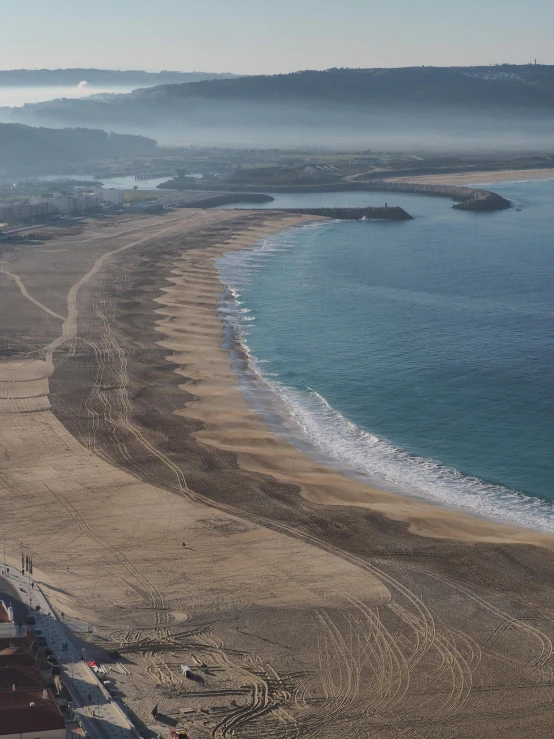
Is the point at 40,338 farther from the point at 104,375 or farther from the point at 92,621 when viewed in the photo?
the point at 92,621

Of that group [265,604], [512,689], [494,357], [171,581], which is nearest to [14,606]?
[171,581]

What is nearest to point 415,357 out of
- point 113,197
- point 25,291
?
point 25,291

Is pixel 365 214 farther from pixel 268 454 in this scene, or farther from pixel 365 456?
pixel 268 454

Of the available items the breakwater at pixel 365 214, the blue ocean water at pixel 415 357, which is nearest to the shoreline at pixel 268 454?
the blue ocean water at pixel 415 357

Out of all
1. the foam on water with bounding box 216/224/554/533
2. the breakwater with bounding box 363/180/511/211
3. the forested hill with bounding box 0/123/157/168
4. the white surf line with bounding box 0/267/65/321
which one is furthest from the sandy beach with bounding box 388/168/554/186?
the foam on water with bounding box 216/224/554/533

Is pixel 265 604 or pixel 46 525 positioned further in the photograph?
pixel 46 525

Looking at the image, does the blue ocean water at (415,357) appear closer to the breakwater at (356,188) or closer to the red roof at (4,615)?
the red roof at (4,615)
